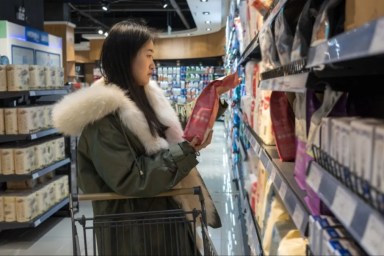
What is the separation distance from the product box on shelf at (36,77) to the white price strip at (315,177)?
3.71 metres

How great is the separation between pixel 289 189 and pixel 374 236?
2.32 ft

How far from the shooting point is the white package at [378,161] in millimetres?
634

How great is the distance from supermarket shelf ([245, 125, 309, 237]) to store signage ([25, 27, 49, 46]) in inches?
258

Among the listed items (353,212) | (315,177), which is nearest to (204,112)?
(315,177)

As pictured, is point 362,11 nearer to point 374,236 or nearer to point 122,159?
point 374,236

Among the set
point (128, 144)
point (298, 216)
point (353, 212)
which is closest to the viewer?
point (353, 212)

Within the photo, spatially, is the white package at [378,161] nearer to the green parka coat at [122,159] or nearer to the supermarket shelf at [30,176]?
the green parka coat at [122,159]

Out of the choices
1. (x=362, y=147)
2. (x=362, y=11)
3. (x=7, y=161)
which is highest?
(x=362, y=11)

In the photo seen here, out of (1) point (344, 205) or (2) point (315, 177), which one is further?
(2) point (315, 177)

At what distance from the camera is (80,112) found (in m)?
1.90

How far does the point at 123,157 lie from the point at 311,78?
3.14 ft

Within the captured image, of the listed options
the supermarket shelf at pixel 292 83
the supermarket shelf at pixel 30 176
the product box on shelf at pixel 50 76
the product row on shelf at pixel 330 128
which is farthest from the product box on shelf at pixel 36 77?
the supermarket shelf at pixel 292 83

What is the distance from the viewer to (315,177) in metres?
0.96

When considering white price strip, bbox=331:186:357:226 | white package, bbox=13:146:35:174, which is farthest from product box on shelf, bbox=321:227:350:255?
white package, bbox=13:146:35:174
